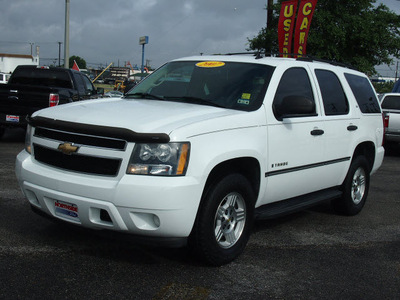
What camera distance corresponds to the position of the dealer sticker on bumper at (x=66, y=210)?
145 inches

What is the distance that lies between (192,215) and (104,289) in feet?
2.67

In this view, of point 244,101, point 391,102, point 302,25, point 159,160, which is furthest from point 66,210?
point 302,25

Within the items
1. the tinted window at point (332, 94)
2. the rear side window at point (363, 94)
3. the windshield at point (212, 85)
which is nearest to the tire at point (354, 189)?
the rear side window at point (363, 94)

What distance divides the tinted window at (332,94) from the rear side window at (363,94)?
1.16 ft

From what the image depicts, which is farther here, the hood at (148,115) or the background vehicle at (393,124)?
the background vehicle at (393,124)

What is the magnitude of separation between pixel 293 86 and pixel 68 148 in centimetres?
237

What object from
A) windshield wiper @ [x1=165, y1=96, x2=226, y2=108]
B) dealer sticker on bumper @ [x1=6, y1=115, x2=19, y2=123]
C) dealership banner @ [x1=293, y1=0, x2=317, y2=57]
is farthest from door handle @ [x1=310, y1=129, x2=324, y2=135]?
dealership banner @ [x1=293, y1=0, x2=317, y2=57]

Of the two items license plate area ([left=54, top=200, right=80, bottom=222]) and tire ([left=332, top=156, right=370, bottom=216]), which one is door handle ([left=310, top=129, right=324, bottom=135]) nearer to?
tire ([left=332, top=156, right=370, bottom=216])

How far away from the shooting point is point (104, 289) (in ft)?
11.4

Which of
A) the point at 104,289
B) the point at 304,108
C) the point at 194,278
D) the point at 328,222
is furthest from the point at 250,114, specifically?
the point at 328,222

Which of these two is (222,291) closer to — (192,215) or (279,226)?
(192,215)

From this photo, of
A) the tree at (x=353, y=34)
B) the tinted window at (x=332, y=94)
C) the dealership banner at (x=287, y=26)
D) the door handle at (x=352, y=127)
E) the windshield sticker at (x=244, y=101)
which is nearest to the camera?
the windshield sticker at (x=244, y=101)

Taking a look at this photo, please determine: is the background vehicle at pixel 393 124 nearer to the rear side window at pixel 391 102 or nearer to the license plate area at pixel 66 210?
the rear side window at pixel 391 102

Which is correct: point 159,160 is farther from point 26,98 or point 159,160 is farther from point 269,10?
point 269,10
